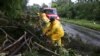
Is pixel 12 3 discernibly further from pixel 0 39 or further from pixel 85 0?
pixel 85 0

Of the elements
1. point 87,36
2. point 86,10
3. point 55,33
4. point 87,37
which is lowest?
point 86,10

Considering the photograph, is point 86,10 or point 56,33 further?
point 86,10

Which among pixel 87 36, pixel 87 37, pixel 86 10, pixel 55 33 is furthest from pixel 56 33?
pixel 86 10

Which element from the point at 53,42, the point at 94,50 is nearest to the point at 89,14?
the point at 94,50

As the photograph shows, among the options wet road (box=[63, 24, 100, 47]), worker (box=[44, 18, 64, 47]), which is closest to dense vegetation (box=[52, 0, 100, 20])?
wet road (box=[63, 24, 100, 47])

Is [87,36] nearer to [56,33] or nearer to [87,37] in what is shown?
[87,37]

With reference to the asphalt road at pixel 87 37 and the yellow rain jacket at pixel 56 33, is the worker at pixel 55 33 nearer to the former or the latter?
the yellow rain jacket at pixel 56 33

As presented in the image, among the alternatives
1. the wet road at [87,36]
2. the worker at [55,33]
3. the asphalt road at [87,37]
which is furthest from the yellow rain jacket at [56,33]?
the wet road at [87,36]

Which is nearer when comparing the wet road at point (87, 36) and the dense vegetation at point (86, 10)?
the wet road at point (87, 36)

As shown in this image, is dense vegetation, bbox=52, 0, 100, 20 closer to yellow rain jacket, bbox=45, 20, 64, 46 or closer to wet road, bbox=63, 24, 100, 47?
wet road, bbox=63, 24, 100, 47

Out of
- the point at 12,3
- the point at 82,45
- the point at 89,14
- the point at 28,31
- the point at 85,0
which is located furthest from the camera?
the point at 85,0

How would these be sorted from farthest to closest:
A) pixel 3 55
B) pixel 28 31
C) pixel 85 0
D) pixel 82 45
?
pixel 85 0
pixel 82 45
pixel 28 31
pixel 3 55

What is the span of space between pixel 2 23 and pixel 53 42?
2056 mm

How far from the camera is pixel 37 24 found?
15.5 meters
